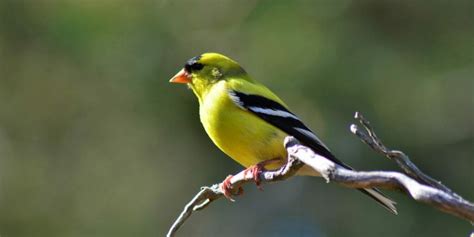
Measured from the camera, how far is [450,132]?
23.9 ft

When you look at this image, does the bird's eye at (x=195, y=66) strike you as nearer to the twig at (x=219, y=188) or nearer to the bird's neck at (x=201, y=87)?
the bird's neck at (x=201, y=87)

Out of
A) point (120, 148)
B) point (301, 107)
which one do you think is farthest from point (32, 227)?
point (301, 107)

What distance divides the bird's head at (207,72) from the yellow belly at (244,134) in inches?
20.6

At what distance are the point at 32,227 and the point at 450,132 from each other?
3.88 meters

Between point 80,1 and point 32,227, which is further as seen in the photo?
point 32,227

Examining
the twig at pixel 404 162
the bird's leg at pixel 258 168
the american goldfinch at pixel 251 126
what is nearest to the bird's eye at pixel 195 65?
the american goldfinch at pixel 251 126

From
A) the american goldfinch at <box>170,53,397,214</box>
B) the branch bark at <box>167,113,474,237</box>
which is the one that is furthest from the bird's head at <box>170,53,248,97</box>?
the branch bark at <box>167,113,474,237</box>

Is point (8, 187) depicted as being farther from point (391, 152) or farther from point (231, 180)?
point (391, 152)

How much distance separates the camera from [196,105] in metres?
7.27

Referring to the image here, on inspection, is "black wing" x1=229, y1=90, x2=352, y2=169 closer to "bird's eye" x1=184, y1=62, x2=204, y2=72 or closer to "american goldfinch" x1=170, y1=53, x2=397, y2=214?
"american goldfinch" x1=170, y1=53, x2=397, y2=214

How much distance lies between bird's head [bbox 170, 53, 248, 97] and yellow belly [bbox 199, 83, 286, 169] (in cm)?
52

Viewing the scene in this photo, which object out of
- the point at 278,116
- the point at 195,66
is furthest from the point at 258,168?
the point at 195,66

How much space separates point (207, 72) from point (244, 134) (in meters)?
0.82

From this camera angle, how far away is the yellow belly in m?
3.50
